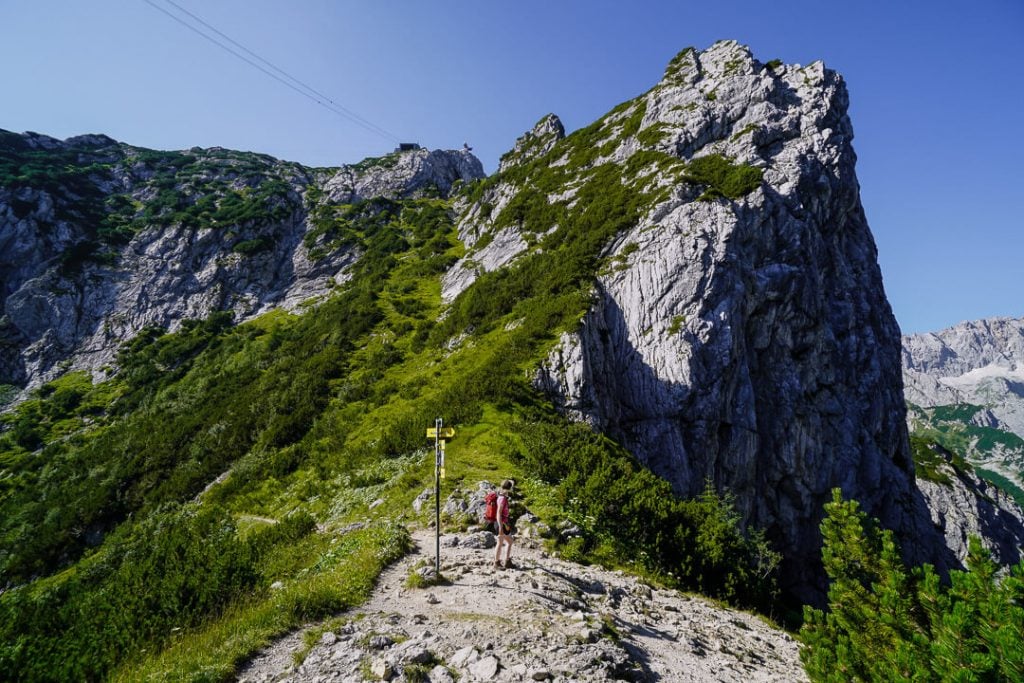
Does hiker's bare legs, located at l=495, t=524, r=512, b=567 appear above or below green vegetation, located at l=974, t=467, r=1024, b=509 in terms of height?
above

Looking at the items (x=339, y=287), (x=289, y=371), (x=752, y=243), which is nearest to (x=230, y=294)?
(x=339, y=287)

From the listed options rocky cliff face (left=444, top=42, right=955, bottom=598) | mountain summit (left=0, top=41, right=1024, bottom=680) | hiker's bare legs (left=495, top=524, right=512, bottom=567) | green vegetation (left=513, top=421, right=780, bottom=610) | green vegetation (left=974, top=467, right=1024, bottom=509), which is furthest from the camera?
green vegetation (left=974, top=467, right=1024, bottom=509)

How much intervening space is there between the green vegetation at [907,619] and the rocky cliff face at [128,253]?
2597 inches

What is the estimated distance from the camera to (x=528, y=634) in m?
7.46

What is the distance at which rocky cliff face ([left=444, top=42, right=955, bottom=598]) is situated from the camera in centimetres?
2703

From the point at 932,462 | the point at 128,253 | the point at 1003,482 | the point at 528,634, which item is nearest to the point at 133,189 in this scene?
the point at 128,253

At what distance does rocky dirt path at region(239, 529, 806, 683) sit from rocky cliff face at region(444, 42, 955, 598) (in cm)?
1242

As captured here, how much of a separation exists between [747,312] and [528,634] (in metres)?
29.7

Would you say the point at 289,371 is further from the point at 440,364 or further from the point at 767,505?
the point at 767,505

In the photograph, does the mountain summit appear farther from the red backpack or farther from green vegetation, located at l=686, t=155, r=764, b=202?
the red backpack

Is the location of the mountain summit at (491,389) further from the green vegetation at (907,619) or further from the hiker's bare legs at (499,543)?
the hiker's bare legs at (499,543)

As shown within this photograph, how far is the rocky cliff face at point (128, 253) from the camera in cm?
6047

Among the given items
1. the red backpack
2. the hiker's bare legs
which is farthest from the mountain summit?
the red backpack

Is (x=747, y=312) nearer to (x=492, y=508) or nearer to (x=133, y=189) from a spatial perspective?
(x=492, y=508)
